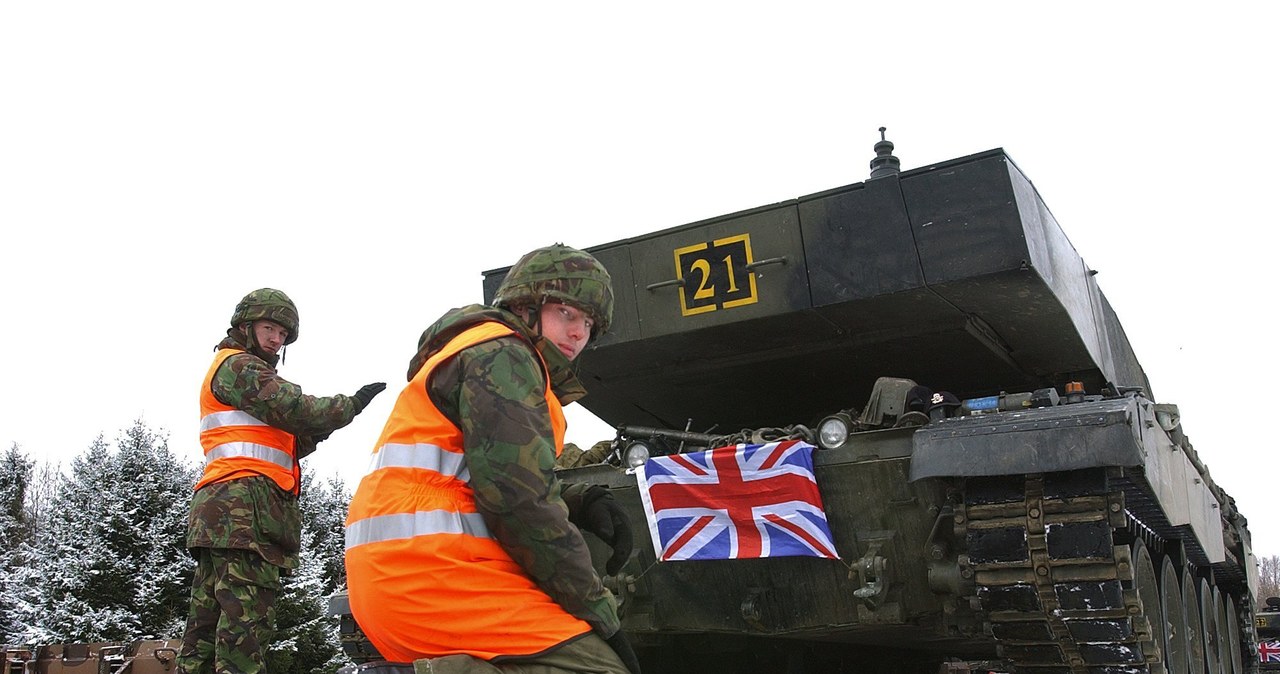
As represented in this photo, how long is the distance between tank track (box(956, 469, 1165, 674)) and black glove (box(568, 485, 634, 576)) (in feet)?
7.45

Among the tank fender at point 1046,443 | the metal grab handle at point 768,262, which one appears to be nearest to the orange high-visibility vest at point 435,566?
the tank fender at point 1046,443

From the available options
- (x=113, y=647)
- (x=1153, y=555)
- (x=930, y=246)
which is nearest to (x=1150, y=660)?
(x=1153, y=555)

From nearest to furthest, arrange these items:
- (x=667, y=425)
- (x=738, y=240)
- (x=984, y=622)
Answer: (x=984, y=622)
(x=738, y=240)
(x=667, y=425)

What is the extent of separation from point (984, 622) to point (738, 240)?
2.50 meters

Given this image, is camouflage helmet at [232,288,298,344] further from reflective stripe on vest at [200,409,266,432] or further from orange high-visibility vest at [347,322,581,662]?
orange high-visibility vest at [347,322,581,662]

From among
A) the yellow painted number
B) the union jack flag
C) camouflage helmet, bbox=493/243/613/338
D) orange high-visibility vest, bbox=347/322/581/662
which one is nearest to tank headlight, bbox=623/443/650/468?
the union jack flag

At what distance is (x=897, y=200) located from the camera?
20.4 feet

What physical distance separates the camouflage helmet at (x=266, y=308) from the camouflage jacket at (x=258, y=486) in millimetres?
261

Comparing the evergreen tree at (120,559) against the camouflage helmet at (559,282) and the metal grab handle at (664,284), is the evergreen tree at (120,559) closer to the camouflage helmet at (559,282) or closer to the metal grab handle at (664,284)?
the metal grab handle at (664,284)

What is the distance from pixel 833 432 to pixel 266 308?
2.57 m

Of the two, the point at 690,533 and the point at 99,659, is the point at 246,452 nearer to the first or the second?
the point at 690,533

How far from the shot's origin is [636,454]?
19.4 ft

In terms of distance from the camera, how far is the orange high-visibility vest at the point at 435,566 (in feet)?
7.93

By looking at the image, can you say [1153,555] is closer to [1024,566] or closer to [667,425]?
[1024,566]
